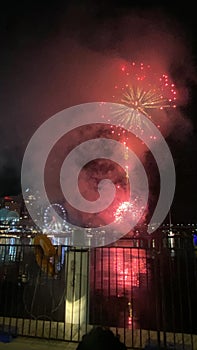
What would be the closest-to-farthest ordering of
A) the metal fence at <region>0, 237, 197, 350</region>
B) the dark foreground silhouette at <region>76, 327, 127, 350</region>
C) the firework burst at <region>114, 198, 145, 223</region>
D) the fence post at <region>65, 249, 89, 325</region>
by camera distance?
the dark foreground silhouette at <region>76, 327, 127, 350</region>
the metal fence at <region>0, 237, 197, 350</region>
the fence post at <region>65, 249, 89, 325</region>
the firework burst at <region>114, 198, 145, 223</region>

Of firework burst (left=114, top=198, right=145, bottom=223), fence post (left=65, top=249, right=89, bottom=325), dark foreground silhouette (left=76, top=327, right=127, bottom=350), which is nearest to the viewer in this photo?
dark foreground silhouette (left=76, top=327, right=127, bottom=350)

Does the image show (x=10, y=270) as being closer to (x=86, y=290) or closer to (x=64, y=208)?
(x=86, y=290)

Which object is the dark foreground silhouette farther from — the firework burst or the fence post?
the firework burst

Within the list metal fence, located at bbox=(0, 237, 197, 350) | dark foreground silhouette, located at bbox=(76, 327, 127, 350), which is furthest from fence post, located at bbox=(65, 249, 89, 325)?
dark foreground silhouette, located at bbox=(76, 327, 127, 350)

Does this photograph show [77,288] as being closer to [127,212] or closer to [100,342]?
[100,342]

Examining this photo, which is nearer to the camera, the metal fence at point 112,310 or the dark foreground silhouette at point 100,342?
the dark foreground silhouette at point 100,342

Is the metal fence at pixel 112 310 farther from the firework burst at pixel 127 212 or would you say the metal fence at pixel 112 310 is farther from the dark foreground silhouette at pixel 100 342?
the firework burst at pixel 127 212

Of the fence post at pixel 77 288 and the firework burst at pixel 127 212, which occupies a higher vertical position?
the firework burst at pixel 127 212

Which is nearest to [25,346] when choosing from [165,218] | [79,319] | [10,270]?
[79,319]

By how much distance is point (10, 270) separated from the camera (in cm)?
1252

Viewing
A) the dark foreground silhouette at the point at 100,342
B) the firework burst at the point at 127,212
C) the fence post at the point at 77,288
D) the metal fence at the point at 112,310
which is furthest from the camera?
the firework burst at the point at 127,212

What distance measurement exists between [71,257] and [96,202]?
2544cm

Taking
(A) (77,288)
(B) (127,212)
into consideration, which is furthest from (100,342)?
(B) (127,212)

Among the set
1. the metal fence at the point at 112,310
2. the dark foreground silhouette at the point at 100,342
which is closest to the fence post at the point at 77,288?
the metal fence at the point at 112,310
